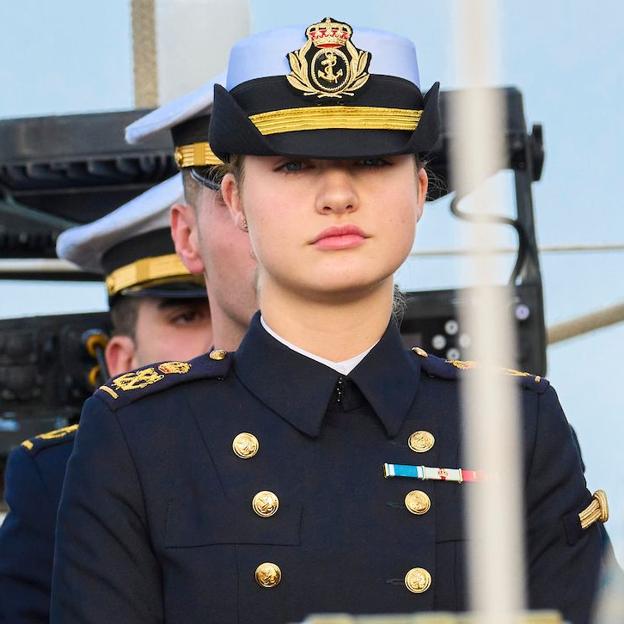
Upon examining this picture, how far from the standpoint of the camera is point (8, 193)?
562cm

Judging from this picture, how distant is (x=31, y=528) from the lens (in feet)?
11.9

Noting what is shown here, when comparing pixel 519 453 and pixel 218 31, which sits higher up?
pixel 218 31

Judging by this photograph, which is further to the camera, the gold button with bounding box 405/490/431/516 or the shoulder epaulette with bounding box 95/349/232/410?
the shoulder epaulette with bounding box 95/349/232/410

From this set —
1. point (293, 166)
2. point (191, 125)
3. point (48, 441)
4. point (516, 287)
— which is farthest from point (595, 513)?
point (516, 287)

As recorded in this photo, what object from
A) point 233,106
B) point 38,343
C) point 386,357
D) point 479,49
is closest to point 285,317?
point 386,357

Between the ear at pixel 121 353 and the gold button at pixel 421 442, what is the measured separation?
1.86 metres

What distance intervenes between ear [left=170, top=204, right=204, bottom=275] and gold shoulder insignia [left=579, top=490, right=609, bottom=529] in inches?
51.8

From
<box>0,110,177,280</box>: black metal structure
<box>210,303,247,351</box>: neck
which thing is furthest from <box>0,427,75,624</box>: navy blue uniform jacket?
<box>0,110,177,280</box>: black metal structure

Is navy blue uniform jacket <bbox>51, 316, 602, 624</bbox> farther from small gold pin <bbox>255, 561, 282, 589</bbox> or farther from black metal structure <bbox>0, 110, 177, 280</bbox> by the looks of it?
black metal structure <bbox>0, 110, 177, 280</bbox>

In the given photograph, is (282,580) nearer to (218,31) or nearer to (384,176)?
(384,176)

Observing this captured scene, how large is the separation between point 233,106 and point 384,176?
0.32 metres

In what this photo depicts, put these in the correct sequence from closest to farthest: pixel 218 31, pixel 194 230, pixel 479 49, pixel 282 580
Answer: pixel 479 49 → pixel 282 580 → pixel 194 230 → pixel 218 31

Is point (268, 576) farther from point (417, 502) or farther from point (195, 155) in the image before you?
point (195, 155)

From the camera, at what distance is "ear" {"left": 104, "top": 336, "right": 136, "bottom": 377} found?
15.6ft
